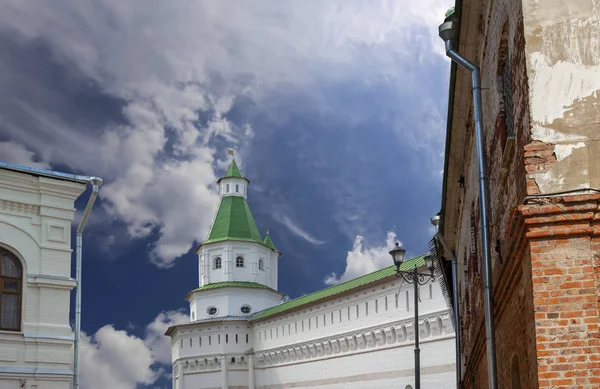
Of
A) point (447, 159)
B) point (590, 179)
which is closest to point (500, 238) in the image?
point (590, 179)

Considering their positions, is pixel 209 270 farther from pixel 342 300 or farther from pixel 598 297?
pixel 598 297

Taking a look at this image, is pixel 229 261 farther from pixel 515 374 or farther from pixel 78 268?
pixel 515 374

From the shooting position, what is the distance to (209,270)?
71.4 m

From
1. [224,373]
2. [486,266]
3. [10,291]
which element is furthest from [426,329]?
[486,266]

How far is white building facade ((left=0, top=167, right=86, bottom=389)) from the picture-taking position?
1659 centimetres

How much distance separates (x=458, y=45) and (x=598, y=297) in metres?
4.68

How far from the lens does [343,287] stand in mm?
52312

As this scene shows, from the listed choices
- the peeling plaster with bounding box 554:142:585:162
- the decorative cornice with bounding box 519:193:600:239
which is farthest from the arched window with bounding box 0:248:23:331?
the peeling plaster with bounding box 554:142:585:162

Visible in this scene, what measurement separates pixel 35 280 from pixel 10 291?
0.50 meters

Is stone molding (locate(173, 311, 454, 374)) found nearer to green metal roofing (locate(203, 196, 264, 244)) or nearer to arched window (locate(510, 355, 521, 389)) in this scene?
green metal roofing (locate(203, 196, 264, 244))

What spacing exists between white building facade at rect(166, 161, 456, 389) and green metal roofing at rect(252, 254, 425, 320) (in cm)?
13

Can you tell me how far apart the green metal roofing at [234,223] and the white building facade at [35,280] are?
52817 mm

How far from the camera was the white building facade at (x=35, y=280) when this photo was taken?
54.4 feet

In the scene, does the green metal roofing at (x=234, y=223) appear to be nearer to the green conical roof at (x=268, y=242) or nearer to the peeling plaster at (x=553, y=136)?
the green conical roof at (x=268, y=242)
